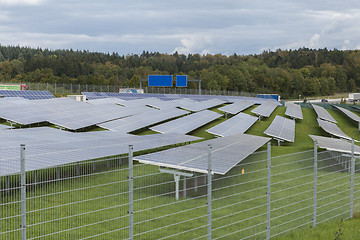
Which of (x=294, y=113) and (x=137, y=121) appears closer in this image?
(x=137, y=121)

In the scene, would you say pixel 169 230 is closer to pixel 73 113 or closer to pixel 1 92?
pixel 73 113

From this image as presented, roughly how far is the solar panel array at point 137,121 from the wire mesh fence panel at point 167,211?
482 inches

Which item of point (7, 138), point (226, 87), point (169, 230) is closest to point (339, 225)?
point (169, 230)

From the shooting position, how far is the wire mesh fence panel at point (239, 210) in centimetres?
966

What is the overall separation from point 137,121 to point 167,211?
2020 cm

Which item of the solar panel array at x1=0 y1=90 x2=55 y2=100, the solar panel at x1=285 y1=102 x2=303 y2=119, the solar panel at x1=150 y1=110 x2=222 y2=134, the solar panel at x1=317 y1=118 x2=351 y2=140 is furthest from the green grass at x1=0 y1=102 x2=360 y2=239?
the solar panel array at x1=0 y1=90 x2=55 y2=100

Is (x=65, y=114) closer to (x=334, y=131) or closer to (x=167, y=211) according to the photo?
(x=334, y=131)

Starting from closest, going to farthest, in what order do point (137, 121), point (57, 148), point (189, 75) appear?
point (57, 148)
point (137, 121)
point (189, 75)

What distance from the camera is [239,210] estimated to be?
41.0 feet

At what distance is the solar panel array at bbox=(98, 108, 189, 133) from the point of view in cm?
2862

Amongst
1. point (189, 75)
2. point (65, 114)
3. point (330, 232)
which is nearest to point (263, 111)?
point (65, 114)

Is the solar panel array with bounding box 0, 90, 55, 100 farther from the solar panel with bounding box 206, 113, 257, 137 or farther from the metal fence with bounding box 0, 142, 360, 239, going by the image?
the metal fence with bounding box 0, 142, 360, 239

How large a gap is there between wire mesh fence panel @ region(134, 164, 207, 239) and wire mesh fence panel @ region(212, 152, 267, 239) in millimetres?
459

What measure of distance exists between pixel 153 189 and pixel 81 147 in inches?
165
